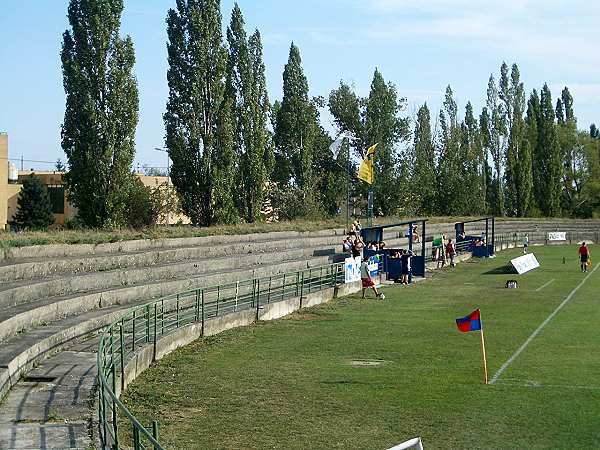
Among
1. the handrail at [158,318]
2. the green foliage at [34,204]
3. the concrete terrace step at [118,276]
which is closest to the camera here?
the handrail at [158,318]

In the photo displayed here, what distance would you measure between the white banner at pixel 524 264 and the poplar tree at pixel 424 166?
37.5 meters

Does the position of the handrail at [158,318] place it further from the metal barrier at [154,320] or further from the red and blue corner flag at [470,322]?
the red and blue corner flag at [470,322]

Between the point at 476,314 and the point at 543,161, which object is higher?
the point at 543,161

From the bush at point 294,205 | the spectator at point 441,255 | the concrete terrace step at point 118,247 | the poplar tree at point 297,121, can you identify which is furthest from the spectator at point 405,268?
the poplar tree at point 297,121

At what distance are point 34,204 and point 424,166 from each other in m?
41.0

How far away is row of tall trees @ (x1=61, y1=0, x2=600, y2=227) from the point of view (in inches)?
1551

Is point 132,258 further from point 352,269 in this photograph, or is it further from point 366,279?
point 352,269

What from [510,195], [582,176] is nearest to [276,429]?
[510,195]

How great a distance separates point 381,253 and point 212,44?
15380 mm

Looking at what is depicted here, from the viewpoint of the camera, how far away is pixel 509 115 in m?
102

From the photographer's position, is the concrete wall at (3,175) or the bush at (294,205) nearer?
the concrete wall at (3,175)

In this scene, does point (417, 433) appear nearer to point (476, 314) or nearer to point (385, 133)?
point (476, 314)

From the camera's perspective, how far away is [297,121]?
71.8m

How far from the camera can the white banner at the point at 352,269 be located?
37375 millimetres
